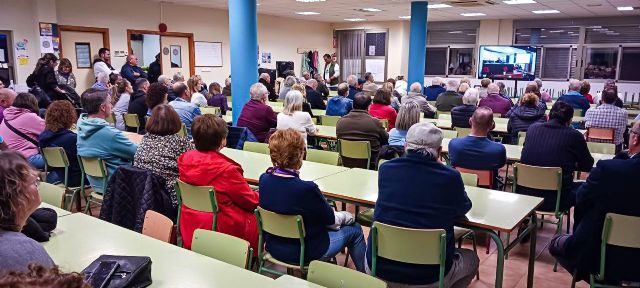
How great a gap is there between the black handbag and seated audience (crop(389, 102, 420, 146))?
3.11 meters

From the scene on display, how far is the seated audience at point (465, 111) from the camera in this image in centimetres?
665

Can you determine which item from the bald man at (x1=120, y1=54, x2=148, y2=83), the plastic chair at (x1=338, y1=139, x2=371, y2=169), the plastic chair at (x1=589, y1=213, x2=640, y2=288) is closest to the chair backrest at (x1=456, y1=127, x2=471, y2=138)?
the plastic chair at (x1=338, y1=139, x2=371, y2=169)

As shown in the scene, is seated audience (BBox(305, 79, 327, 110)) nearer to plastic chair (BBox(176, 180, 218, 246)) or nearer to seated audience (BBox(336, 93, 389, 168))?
seated audience (BBox(336, 93, 389, 168))

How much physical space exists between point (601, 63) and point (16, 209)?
15006 mm

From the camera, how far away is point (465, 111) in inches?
262

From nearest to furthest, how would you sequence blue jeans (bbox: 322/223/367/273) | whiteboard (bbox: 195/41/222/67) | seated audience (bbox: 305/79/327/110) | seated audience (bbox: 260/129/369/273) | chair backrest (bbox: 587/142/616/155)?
seated audience (bbox: 260/129/369/273) → blue jeans (bbox: 322/223/367/273) → chair backrest (bbox: 587/142/616/155) → seated audience (bbox: 305/79/327/110) → whiteboard (bbox: 195/41/222/67)

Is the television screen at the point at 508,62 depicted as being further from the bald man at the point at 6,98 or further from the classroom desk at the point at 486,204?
the bald man at the point at 6,98

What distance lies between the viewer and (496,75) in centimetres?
1420

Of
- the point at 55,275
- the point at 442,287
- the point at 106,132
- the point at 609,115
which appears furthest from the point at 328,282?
the point at 609,115

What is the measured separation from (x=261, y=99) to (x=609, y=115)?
14.4 feet

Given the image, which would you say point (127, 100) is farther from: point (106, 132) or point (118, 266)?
point (118, 266)

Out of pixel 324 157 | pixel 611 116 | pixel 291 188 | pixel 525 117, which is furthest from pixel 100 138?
pixel 611 116

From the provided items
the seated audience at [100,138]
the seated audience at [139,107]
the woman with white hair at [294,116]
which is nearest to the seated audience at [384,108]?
the woman with white hair at [294,116]

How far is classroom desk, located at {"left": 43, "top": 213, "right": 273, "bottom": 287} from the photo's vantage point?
2.07 m
